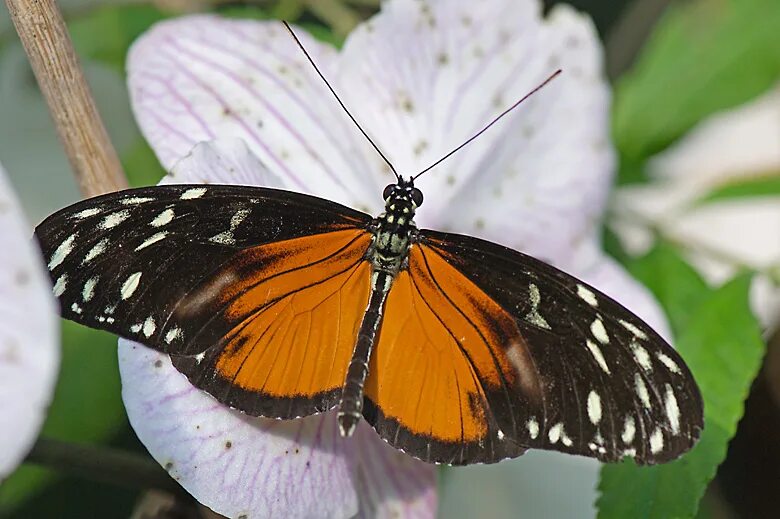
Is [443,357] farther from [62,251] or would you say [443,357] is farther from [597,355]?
[62,251]

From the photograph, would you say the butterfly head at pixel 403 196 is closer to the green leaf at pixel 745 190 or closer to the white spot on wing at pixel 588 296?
the white spot on wing at pixel 588 296

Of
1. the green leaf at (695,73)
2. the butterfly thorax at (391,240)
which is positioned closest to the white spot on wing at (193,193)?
the butterfly thorax at (391,240)

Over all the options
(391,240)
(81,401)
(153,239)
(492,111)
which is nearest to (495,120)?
(492,111)

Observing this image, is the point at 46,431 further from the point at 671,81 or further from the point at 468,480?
the point at 671,81

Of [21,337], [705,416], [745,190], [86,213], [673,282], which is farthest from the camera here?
[745,190]

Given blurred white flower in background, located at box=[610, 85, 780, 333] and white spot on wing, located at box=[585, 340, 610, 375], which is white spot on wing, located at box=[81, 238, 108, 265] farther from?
blurred white flower in background, located at box=[610, 85, 780, 333]

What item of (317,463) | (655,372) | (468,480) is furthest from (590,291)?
(468,480)

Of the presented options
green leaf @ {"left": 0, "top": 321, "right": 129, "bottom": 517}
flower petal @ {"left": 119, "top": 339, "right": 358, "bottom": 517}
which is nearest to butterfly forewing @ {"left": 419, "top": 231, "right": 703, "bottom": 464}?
flower petal @ {"left": 119, "top": 339, "right": 358, "bottom": 517}
